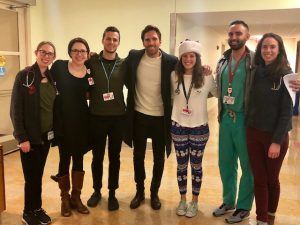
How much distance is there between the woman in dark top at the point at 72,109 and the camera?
8.21 ft

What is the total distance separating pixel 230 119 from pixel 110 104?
100 centimetres

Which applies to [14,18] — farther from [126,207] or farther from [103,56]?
[126,207]

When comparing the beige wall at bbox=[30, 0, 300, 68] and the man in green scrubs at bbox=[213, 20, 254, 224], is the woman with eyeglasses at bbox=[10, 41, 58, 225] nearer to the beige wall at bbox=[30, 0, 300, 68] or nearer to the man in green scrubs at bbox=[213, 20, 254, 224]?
the man in green scrubs at bbox=[213, 20, 254, 224]

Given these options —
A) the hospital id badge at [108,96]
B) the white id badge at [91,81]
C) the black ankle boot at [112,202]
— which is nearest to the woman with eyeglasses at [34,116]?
the white id badge at [91,81]

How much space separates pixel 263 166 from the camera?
2.36 metres

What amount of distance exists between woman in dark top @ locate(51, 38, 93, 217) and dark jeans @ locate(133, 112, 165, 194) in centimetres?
44

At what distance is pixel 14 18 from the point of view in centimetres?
468

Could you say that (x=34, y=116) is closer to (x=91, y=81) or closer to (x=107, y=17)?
(x=91, y=81)

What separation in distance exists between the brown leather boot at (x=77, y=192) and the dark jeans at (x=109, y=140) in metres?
0.19

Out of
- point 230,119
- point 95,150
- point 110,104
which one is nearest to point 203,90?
point 230,119

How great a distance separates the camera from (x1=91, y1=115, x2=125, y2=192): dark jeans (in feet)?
8.96

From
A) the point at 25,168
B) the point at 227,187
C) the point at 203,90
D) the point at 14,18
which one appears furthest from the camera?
the point at 14,18

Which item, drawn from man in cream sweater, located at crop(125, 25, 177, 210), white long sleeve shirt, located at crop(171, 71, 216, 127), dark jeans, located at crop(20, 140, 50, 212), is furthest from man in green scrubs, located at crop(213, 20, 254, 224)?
dark jeans, located at crop(20, 140, 50, 212)

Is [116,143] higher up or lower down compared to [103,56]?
lower down
